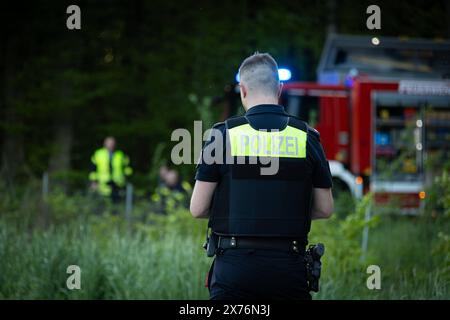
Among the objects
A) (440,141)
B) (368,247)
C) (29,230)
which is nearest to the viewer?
(29,230)

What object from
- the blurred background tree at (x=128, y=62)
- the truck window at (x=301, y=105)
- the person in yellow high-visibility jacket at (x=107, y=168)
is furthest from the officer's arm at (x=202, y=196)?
the blurred background tree at (x=128, y=62)

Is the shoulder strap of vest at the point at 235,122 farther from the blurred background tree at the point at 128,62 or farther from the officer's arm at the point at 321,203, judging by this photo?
the blurred background tree at the point at 128,62

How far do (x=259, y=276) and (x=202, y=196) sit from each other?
0.45m

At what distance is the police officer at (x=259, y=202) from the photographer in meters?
3.47

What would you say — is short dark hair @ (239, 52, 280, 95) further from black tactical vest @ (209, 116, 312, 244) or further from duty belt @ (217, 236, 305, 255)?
duty belt @ (217, 236, 305, 255)

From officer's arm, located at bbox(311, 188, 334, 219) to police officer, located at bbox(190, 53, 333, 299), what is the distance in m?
0.06

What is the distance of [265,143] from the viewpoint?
3.54 m

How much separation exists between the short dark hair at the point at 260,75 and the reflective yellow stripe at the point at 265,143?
196 millimetres

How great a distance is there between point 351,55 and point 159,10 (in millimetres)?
9589

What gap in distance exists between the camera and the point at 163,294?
234 inches

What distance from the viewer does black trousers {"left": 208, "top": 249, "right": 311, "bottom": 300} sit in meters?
3.45

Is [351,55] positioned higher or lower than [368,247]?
higher

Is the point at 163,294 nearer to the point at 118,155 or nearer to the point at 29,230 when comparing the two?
the point at 29,230
